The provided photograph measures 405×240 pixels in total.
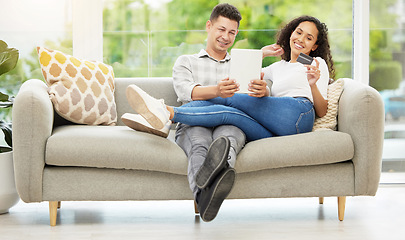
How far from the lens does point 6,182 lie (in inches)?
111

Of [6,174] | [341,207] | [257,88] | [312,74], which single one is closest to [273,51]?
[312,74]

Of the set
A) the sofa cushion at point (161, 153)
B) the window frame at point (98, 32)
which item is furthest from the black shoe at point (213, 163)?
the window frame at point (98, 32)

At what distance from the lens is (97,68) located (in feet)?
10.2

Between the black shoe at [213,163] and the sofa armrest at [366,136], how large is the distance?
74 cm

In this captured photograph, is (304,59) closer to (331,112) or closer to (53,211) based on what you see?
(331,112)

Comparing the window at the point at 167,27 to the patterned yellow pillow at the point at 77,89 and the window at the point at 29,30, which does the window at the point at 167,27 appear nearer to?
the window at the point at 29,30

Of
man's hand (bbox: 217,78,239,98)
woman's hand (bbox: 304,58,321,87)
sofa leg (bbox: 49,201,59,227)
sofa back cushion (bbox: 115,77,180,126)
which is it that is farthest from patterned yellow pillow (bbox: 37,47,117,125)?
woman's hand (bbox: 304,58,321,87)

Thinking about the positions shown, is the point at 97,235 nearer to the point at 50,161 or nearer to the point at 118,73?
the point at 50,161

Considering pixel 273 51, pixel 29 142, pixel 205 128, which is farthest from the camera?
pixel 273 51

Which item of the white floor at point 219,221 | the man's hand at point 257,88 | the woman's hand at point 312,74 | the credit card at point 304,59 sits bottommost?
the white floor at point 219,221

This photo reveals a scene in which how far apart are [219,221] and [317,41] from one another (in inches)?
42.9

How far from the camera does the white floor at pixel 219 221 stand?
2463 mm

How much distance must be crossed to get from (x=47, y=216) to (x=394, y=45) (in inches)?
98.8

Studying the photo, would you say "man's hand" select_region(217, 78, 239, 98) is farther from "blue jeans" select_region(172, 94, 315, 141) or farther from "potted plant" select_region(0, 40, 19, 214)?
"potted plant" select_region(0, 40, 19, 214)
